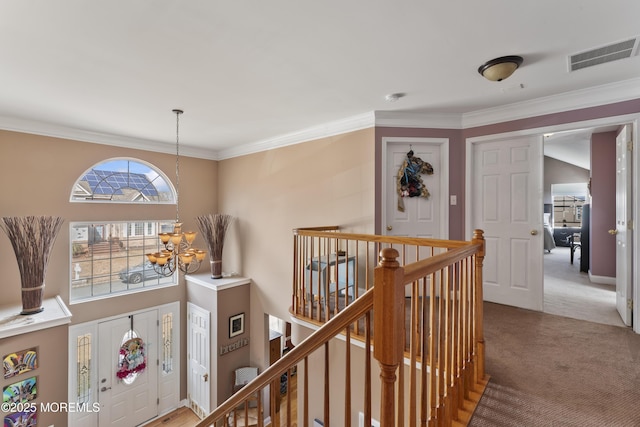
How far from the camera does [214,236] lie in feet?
16.9

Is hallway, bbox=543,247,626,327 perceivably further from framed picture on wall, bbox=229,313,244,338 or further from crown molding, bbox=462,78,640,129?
framed picture on wall, bbox=229,313,244,338

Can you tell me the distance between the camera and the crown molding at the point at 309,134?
3535 millimetres

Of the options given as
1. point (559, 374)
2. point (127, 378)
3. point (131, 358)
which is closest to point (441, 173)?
point (559, 374)

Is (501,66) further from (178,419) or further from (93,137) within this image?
(178,419)

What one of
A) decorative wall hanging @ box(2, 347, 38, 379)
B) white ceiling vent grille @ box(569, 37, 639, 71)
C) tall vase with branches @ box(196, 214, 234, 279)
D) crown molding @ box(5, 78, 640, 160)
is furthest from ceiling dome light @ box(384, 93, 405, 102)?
decorative wall hanging @ box(2, 347, 38, 379)

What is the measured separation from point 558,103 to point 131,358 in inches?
268

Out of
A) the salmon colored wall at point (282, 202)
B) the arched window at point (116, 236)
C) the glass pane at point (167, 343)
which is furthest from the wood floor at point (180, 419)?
the arched window at point (116, 236)

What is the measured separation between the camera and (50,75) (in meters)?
2.47

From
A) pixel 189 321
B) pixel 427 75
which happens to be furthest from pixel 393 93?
pixel 189 321

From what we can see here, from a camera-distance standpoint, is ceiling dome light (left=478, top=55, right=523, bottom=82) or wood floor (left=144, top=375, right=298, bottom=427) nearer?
ceiling dome light (left=478, top=55, right=523, bottom=82)

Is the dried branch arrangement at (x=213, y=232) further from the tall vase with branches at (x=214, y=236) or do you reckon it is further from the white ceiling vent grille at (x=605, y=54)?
the white ceiling vent grille at (x=605, y=54)

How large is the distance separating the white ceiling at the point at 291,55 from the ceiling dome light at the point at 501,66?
0.20 ft

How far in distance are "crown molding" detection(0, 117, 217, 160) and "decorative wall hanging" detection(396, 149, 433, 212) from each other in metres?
3.96

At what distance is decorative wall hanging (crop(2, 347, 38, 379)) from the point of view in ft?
9.82
